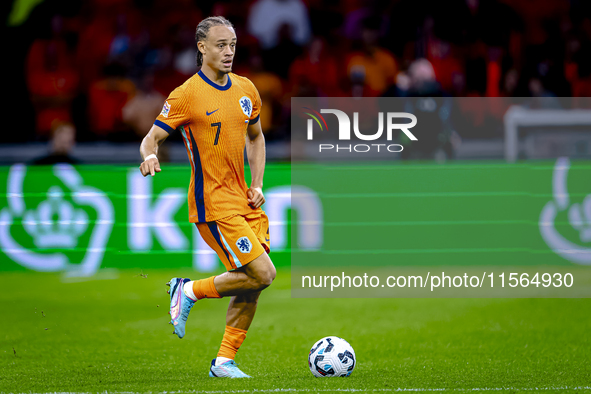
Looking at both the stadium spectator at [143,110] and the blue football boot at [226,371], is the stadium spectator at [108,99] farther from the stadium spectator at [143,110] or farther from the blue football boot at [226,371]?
the blue football boot at [226,371]

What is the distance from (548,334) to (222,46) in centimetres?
358

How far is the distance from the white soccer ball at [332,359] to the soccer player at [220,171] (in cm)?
46

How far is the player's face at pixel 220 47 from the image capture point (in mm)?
4961

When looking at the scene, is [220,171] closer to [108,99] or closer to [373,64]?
[108,99]

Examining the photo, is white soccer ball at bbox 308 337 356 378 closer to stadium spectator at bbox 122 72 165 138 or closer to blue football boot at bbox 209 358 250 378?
blue football boot at bbox 209 358 250 378

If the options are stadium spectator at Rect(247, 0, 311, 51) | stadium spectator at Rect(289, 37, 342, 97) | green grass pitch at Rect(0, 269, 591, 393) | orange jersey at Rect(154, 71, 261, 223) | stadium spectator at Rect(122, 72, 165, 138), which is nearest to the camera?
orange jersey at Rect(154, 71, 261, 223)

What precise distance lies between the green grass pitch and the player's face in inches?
74.9

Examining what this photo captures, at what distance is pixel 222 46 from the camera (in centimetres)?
496

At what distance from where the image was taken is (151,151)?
4738 mm

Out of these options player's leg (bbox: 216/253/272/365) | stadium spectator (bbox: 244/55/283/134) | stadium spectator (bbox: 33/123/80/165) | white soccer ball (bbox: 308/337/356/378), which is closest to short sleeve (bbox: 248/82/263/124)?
player's leg (bbox: 216/253/272/365)

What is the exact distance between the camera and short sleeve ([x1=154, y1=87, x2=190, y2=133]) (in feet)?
15.9

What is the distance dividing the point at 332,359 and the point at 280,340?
1.47 m

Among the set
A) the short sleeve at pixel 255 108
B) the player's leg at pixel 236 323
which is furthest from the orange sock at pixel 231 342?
the short sleeve at pixel 255 108

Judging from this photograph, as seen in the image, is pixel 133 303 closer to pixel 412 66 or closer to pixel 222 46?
pixel 222 46
